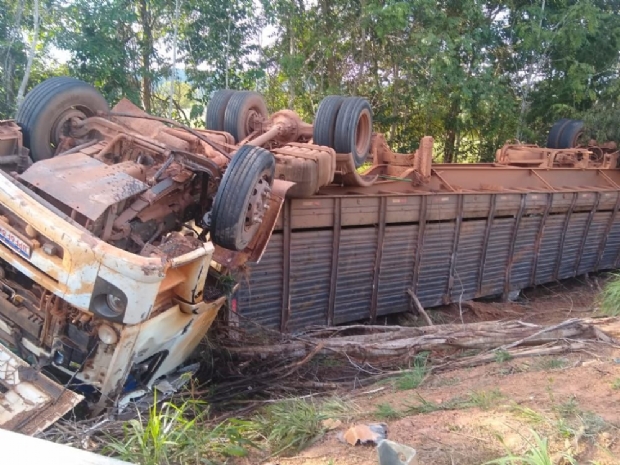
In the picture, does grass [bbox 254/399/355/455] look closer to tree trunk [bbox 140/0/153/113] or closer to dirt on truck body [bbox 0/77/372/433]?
dirt on truck body [bbox 0/77/372/433]

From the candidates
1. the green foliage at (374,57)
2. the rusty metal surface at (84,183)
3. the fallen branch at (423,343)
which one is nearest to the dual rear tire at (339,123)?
the fallen branch at (423,343)

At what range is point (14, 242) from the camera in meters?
2.88

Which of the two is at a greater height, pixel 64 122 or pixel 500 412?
pixel 64 122

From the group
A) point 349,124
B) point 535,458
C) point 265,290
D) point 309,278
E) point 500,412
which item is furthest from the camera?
point 349,124

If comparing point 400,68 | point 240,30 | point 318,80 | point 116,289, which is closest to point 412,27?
point 400,68

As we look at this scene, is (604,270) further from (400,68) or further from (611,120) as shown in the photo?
(400,68)

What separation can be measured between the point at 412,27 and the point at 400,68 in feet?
3.07

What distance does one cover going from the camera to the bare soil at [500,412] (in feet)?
7.95

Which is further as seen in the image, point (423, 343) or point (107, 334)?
point (423, 343)

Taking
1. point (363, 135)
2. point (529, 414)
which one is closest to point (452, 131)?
point (363, 135)

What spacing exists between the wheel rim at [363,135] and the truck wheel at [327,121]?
404mm

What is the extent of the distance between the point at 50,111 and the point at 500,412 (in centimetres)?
329

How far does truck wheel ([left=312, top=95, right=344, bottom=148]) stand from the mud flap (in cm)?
361

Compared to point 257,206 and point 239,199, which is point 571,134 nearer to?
point 257,206
